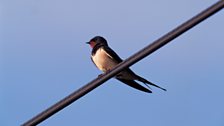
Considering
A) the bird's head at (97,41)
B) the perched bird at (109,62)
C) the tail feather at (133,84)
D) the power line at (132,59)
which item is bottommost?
the power line at (132,59)

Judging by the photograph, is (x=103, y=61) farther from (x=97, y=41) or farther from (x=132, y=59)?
(x=132, y=59)

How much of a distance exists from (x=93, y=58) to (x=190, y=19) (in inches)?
145

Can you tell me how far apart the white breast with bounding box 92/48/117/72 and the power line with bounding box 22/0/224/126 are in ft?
9.63

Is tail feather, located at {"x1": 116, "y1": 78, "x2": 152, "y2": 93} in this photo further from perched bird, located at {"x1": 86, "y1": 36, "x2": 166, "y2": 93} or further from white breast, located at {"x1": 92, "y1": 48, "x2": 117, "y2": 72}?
white breast, located at {"x1": 92, "y1": 48, "x2": 117, "y2": 72}

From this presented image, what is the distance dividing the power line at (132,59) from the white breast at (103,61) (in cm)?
293

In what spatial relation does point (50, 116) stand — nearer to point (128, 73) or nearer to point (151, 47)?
point (151, 47)

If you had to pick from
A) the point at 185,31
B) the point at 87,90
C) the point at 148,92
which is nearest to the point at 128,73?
the point at 148,92

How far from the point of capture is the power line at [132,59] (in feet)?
10.9

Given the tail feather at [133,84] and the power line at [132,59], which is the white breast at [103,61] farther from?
the power line at [132,59]

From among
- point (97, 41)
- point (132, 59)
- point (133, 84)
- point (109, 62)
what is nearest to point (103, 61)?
point (109, 62)

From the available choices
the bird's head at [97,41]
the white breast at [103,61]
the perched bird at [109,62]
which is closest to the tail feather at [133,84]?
the perched bird at [109,62]

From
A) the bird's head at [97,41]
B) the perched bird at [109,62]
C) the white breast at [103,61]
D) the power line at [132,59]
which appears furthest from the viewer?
Result: the bird's head at [97,41]

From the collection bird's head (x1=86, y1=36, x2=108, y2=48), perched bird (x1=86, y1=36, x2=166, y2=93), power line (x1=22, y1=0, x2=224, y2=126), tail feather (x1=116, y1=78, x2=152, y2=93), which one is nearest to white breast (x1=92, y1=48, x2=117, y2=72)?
perched bird (x1=86, y1=36, x2=166, y2=93)

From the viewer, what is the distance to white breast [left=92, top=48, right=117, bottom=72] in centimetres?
689
